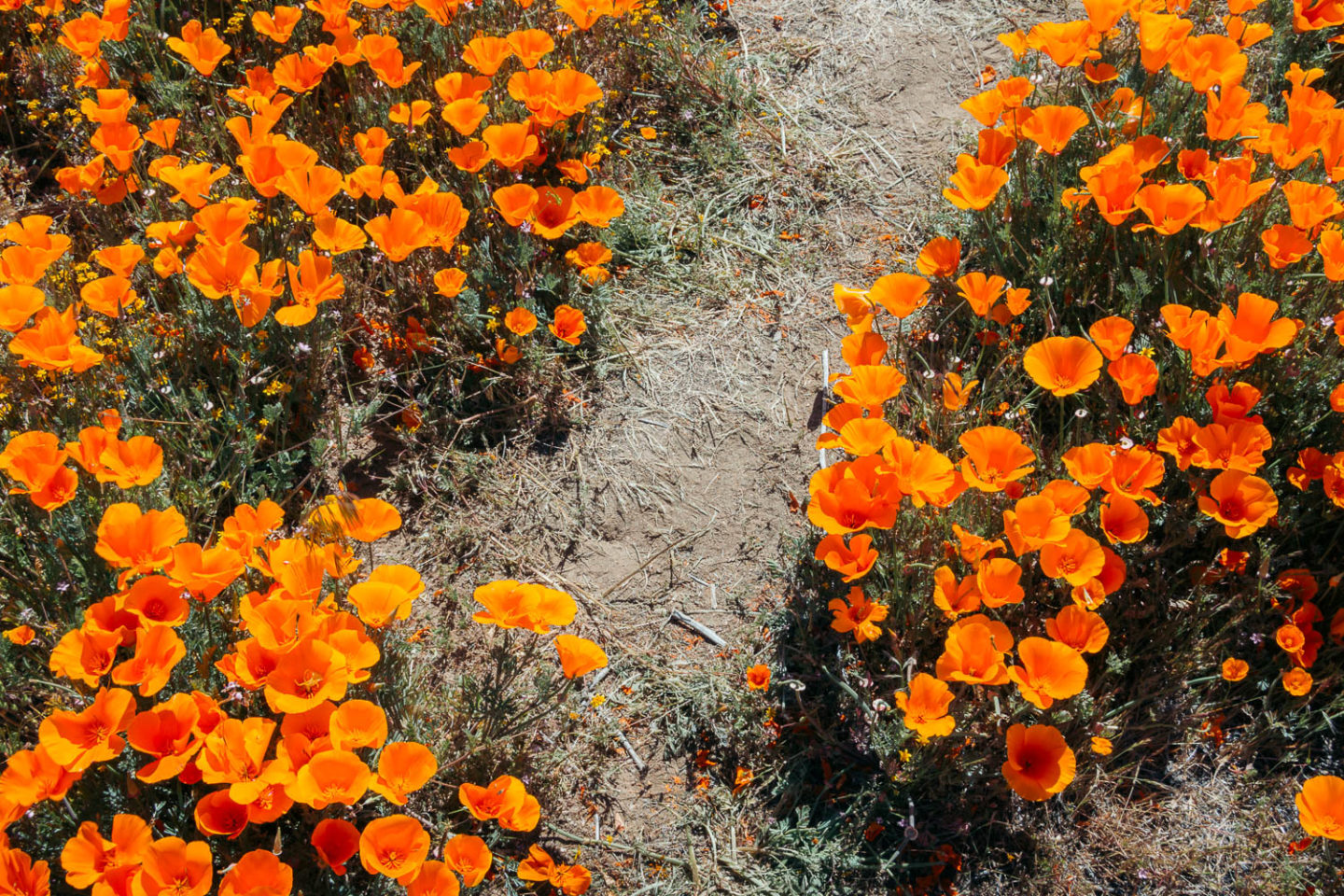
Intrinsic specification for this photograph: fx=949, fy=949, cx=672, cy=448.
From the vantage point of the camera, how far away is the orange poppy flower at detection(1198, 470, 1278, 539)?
2.28m

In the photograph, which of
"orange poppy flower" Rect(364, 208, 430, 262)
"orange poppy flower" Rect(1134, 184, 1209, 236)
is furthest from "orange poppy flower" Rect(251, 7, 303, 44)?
"orange poppy flower" Rect(1134, 184, 1209, 236)

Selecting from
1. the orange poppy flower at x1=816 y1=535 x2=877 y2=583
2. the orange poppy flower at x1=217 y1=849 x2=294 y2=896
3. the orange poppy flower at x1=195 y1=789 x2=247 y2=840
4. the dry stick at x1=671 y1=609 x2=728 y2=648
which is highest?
the orange poppy flower at x1=816 y1=535 x2=877 y2=583

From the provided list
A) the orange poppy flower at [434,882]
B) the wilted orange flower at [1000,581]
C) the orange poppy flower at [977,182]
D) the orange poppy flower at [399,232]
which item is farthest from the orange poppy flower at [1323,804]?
the orange poppy flower at [399,232]

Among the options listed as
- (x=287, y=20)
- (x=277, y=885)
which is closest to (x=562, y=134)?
(x=287, y=20)

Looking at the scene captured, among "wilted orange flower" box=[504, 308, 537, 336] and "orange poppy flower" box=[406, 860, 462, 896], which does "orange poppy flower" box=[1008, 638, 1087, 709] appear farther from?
→ "wilted orange flower" box=[504, 308, 537, 336]

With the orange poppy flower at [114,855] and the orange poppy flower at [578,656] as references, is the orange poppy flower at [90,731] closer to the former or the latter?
the orange poppy flower at [114,855]

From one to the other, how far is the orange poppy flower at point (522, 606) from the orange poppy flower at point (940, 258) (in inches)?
59.1

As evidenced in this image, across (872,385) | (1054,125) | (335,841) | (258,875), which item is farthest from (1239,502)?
(258,875)

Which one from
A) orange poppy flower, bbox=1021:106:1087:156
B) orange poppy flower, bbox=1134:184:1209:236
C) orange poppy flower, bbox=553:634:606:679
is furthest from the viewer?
orange poppy flower, bbox=1021:106:1087:156

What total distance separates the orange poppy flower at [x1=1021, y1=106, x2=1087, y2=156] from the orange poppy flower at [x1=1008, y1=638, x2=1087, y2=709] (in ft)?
4.77

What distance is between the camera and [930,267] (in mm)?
2879

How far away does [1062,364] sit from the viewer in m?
2.47

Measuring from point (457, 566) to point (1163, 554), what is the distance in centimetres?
207

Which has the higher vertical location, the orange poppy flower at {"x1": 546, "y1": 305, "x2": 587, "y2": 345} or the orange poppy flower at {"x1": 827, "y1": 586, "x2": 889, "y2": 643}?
the orange poppy flower at {"x1": 546, "y1": 305, "x2": 587, "y2": 345}
